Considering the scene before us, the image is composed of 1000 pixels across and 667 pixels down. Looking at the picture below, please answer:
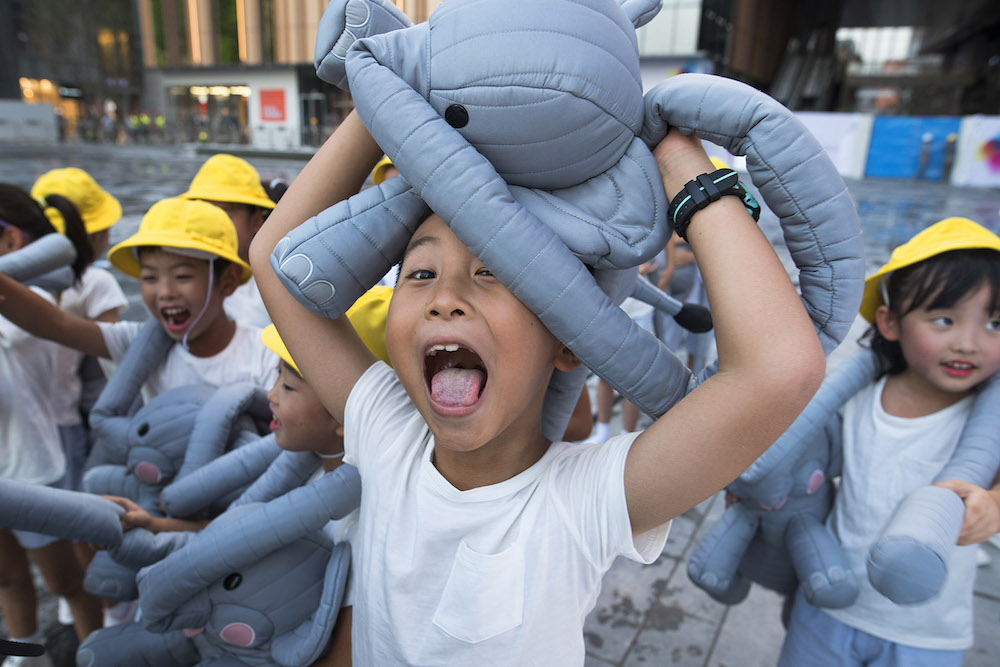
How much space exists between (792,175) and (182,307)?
171cm

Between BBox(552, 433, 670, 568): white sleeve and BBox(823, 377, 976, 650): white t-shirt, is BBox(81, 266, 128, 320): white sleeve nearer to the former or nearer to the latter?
BBox(552, 433, 670, 568): white sleeve

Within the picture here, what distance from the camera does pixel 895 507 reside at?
151 centimetres

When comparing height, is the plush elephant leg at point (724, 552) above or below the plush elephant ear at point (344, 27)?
below

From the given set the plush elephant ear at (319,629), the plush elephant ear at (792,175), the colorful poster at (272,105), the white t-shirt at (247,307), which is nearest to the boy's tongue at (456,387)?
the plush elephant ear at (792,175)

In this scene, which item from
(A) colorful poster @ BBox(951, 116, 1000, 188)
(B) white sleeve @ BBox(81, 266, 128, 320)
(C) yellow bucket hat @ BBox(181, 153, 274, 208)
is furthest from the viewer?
(A) colorful poster @ BBox(951, 116, 1000, 188)

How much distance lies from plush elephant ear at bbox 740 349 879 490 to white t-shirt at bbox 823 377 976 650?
0.26 ft

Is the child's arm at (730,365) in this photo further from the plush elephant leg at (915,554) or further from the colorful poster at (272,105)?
the colorful poster at (272,105)

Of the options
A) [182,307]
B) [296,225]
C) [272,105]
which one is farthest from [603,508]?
[272,105]

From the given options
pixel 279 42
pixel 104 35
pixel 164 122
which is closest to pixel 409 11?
pixel 279 42

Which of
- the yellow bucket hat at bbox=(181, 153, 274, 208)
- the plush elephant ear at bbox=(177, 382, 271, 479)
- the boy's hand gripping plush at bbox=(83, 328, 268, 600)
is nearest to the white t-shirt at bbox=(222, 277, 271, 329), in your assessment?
the yellow bucket hat at bbox=(181, 153, 274, 208)

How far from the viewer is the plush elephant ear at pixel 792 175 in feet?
2.66

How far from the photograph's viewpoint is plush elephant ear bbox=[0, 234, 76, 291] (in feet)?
6.00

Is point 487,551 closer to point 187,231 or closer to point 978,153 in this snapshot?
point 187,231

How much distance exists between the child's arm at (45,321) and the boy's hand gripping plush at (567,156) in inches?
54.4
